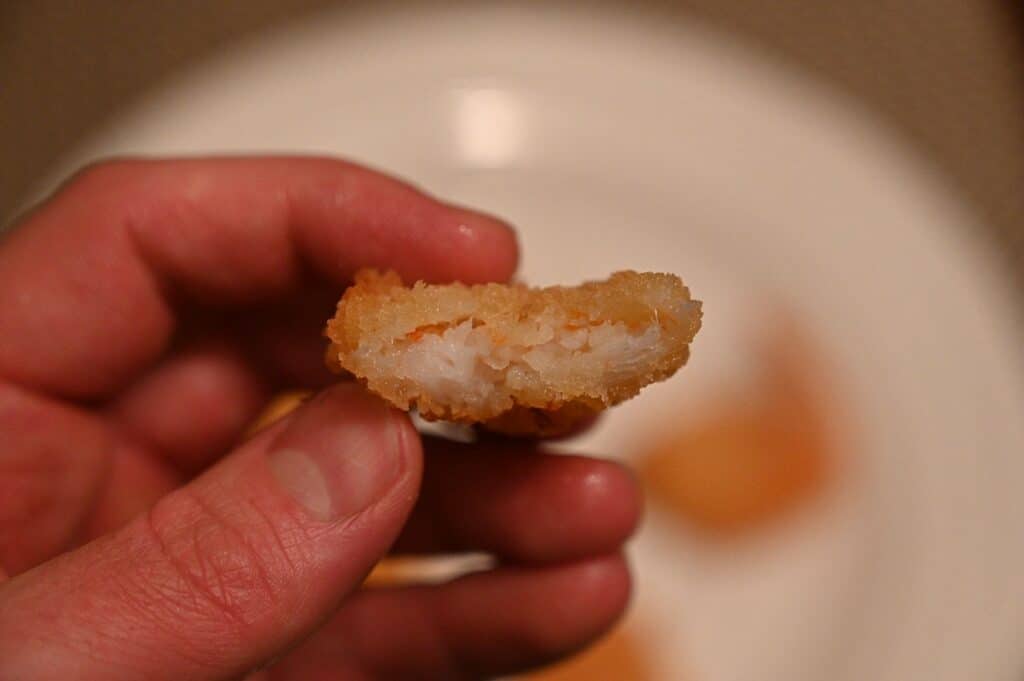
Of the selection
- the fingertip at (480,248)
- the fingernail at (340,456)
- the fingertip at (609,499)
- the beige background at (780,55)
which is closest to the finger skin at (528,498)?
the fingertip at (609,499)

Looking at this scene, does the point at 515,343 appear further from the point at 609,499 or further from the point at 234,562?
the point at 609,499

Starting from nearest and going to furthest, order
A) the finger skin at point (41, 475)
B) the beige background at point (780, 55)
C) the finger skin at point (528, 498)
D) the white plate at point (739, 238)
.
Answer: the finger skin at point (41, 475) → the finger skin at point (528, 498) → the white plate at point (739, 238) → the beige background at point (780, 55)

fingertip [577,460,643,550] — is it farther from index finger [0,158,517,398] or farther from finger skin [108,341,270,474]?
finger skin [108,341,270,474]

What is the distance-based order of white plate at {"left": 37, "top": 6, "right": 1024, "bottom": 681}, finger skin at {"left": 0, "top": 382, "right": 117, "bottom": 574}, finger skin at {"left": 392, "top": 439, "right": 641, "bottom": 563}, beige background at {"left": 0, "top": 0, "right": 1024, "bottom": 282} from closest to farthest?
finger skin at {"left": 0, "top": 382, "right": 117, "bottom": 574}
finger skin at {"left": 392, "top": 439, "right": 641, "bottom": 563}
white plate at {"left": 37, "top": 6, "right": 1024, "bottom": 681}
beige background at {"left": 0, "top": 0, "right": 1024, "bottom": 282}

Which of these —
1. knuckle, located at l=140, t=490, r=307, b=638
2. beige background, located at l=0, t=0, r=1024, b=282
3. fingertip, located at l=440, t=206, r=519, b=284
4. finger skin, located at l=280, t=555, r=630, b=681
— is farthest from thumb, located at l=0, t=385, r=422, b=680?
beige background, located at l=0, t=0, r=1024, b=282

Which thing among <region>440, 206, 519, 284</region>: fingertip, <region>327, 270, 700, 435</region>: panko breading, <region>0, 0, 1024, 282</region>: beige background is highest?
<region>0, 0, 1024, 282</region>: beige background

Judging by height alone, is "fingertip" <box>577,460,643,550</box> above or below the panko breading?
below

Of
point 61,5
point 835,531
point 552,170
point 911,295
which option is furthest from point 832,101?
point 61,5

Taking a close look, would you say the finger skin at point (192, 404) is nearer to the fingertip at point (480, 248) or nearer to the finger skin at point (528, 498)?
the finger skin at point (528, 498)
